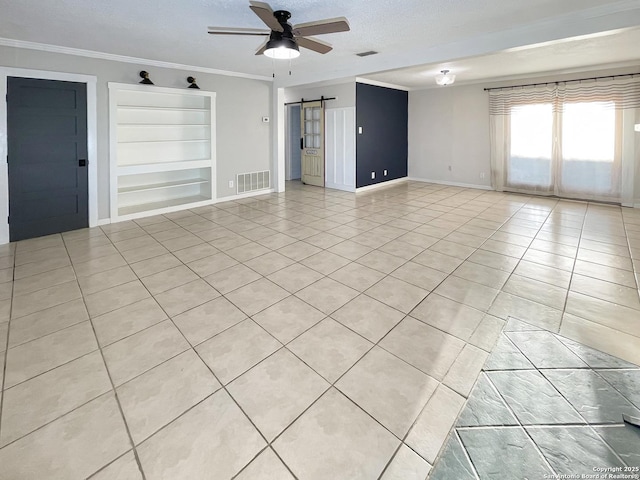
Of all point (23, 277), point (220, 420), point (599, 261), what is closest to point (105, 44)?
point (23, 277)

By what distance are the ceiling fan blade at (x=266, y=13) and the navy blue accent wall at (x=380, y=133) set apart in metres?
4.81

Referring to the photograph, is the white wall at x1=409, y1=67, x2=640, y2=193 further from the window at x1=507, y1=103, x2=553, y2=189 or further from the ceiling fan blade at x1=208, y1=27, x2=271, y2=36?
the ceiling fan blade at x1=208, y1=27, x2=271, y2=36

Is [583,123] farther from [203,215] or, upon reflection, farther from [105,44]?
[105,44]

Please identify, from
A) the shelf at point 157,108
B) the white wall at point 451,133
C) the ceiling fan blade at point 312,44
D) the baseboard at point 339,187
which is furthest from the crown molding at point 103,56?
the white wall at point 451,133

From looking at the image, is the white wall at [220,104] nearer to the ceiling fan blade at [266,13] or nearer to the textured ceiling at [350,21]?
the textured ceiling at [350,21]

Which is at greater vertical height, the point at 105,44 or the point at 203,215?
the point at 105,44

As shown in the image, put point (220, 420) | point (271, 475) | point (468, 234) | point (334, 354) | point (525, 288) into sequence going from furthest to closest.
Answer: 1. point (468, 234)
2. point (525, 288)
3. point (334, 354)
4. point (220, 420)
5. point (271, 475)

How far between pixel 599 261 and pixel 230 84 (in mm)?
6509

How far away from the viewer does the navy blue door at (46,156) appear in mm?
4441

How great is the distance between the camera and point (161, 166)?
19.4 ft

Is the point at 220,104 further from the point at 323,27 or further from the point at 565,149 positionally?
the point at 565,149

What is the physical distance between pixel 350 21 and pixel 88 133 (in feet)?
13.4

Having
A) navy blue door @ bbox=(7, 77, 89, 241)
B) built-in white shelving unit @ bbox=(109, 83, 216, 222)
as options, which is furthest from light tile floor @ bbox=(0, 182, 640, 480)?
built-in white shelving unit @ bbox=(109, 83, 216, 222)

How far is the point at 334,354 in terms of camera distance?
7.23 feet
